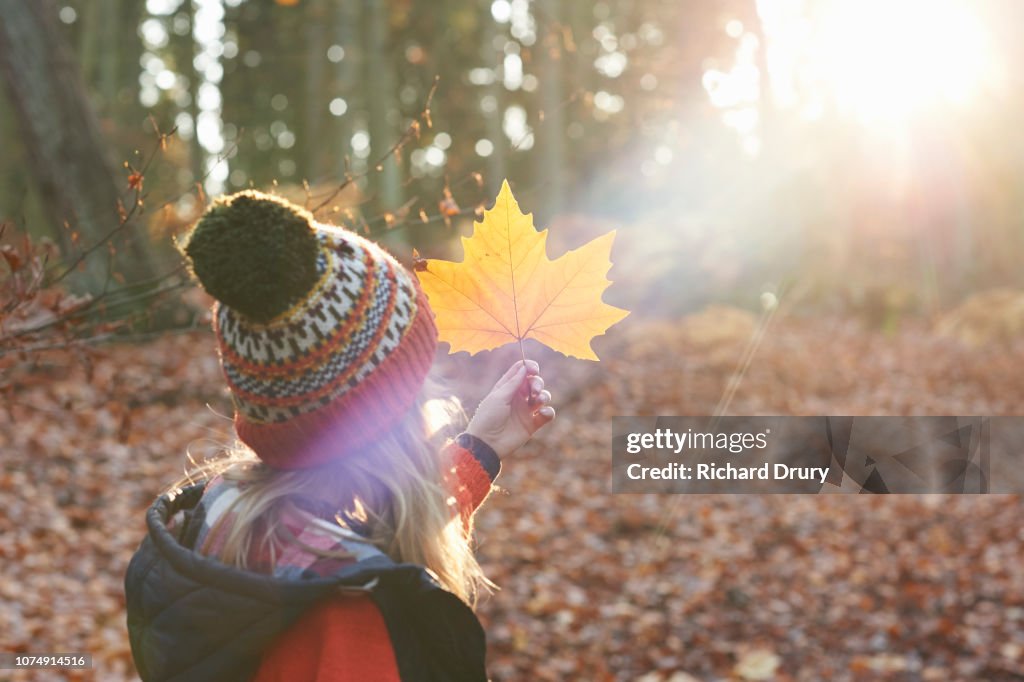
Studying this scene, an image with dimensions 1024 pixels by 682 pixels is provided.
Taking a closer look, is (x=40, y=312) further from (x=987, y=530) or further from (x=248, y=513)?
(x=987, y=530)

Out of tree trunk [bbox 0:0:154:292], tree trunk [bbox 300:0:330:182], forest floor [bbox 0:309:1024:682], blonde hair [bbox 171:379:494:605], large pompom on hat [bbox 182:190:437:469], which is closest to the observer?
large pompom on hat [bbox 182:190:437:469]

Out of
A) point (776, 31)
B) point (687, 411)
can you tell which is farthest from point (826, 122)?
point (687, 411)

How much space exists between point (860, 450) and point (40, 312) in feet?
23.6

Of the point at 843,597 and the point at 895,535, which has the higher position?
the point at 895,535

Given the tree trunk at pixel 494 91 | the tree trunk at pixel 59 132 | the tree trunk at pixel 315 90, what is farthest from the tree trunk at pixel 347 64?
the tree trunk at pixel 59 132

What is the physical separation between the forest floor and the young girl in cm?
114

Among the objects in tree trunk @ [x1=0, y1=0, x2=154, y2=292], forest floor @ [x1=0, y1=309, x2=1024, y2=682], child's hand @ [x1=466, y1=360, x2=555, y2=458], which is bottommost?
forest floor @ [x1=0, y1=309, x2=1024, y2=682]

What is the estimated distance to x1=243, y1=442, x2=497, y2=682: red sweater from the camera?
1.38 meters

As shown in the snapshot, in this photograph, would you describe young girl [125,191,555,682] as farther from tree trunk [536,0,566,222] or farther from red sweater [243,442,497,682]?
tree trunk [536,0,566,222]

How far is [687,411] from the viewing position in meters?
8.70

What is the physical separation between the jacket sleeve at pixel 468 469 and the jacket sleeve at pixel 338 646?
335mm

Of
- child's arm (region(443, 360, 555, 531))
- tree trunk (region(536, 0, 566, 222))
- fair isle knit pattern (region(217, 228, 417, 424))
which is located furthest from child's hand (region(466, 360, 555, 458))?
tree trunk (region(536, 0, 566, 222))

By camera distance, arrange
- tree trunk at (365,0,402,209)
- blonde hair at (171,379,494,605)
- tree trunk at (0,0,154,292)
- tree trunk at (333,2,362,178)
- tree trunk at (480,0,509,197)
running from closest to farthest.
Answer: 1. blonde hair at (171,379,494,605)
2. tree trunk at (0,0,154,292)
3. tree trunk at (365,0,402,209)
4. tree trunk at (333,2,362,178)
5. tree trunk at (480,0,509,197)

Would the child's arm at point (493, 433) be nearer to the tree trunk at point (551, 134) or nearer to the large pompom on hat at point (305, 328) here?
the large pompom on hat at point (305, 328)
